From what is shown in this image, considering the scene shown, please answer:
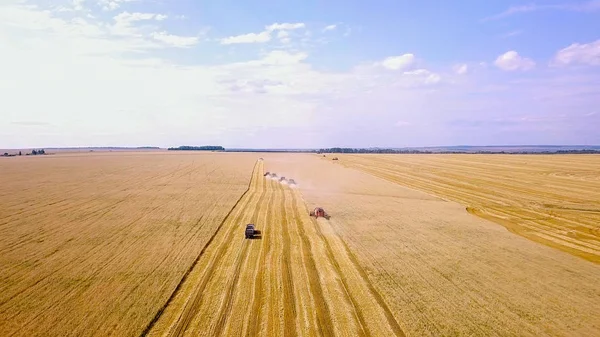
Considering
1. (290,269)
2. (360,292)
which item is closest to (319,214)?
(290,269)

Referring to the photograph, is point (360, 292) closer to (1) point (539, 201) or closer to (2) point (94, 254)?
(2) point (94, 254)

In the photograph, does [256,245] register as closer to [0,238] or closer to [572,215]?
[0,238]

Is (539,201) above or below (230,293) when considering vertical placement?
above

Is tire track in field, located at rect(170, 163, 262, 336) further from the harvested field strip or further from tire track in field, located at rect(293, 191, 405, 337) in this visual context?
the harvested field strip

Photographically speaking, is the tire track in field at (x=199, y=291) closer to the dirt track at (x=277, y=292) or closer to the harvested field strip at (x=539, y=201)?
the dirt track at (x=277, y=292)

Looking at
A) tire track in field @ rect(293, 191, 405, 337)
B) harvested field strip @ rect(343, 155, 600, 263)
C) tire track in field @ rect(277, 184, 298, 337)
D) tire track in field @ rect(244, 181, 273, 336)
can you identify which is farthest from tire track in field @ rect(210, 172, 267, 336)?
harvested field strip @ rect(343, 155, 600, 263)

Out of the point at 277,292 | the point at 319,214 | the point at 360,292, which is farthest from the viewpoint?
the point at 319,214

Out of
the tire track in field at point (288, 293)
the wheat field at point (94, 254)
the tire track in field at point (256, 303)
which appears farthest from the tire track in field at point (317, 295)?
the wheat field at point (94, 254)
